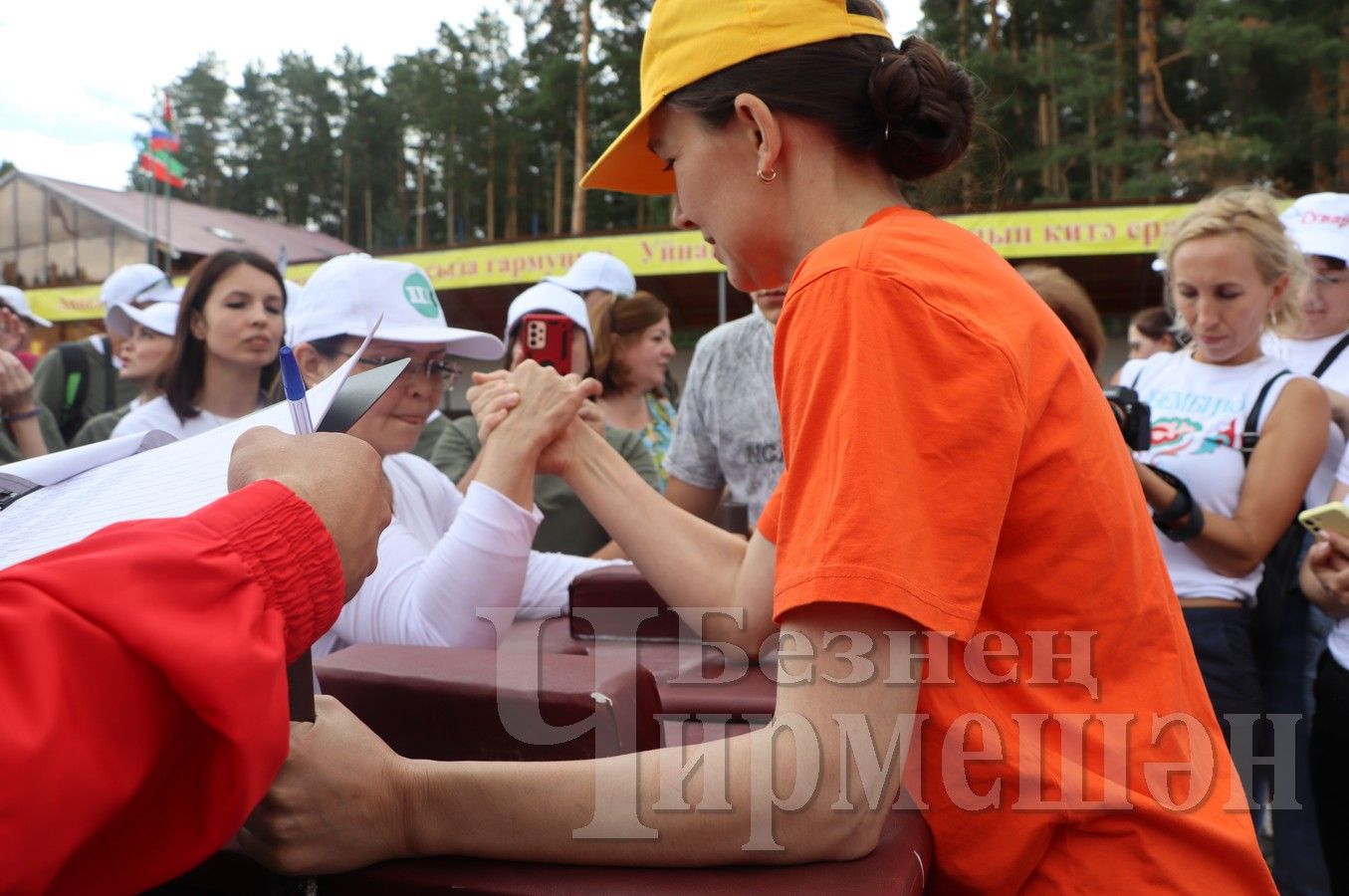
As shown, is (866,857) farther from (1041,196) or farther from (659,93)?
(1041,196)

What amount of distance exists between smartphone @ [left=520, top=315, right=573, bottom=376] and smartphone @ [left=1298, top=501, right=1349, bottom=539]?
5.27 ft

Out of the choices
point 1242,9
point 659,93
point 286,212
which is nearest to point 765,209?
point 659,93

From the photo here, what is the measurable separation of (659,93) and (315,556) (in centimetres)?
74

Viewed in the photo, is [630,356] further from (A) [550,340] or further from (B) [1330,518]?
(B) [1330,518]

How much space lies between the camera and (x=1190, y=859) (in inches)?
39.4

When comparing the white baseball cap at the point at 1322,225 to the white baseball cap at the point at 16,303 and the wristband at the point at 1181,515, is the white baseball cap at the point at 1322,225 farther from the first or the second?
the white baseball cap at the point at 16,303

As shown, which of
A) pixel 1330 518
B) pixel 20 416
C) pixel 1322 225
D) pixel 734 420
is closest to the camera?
pixel 1330 518

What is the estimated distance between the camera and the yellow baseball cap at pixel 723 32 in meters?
1.16

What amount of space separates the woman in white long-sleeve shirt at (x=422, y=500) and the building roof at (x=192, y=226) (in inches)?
910

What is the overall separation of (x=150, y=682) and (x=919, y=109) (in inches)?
38.1

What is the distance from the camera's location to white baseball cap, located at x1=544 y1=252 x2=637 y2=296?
437 cm

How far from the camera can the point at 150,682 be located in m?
0.66

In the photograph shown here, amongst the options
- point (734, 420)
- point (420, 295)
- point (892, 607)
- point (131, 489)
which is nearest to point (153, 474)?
point (131, 489)

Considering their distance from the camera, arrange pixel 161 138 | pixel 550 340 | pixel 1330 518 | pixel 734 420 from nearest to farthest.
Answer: pixel 1330 518 < pixel 550 340 < pixel 734 420 < pixel 161 138
